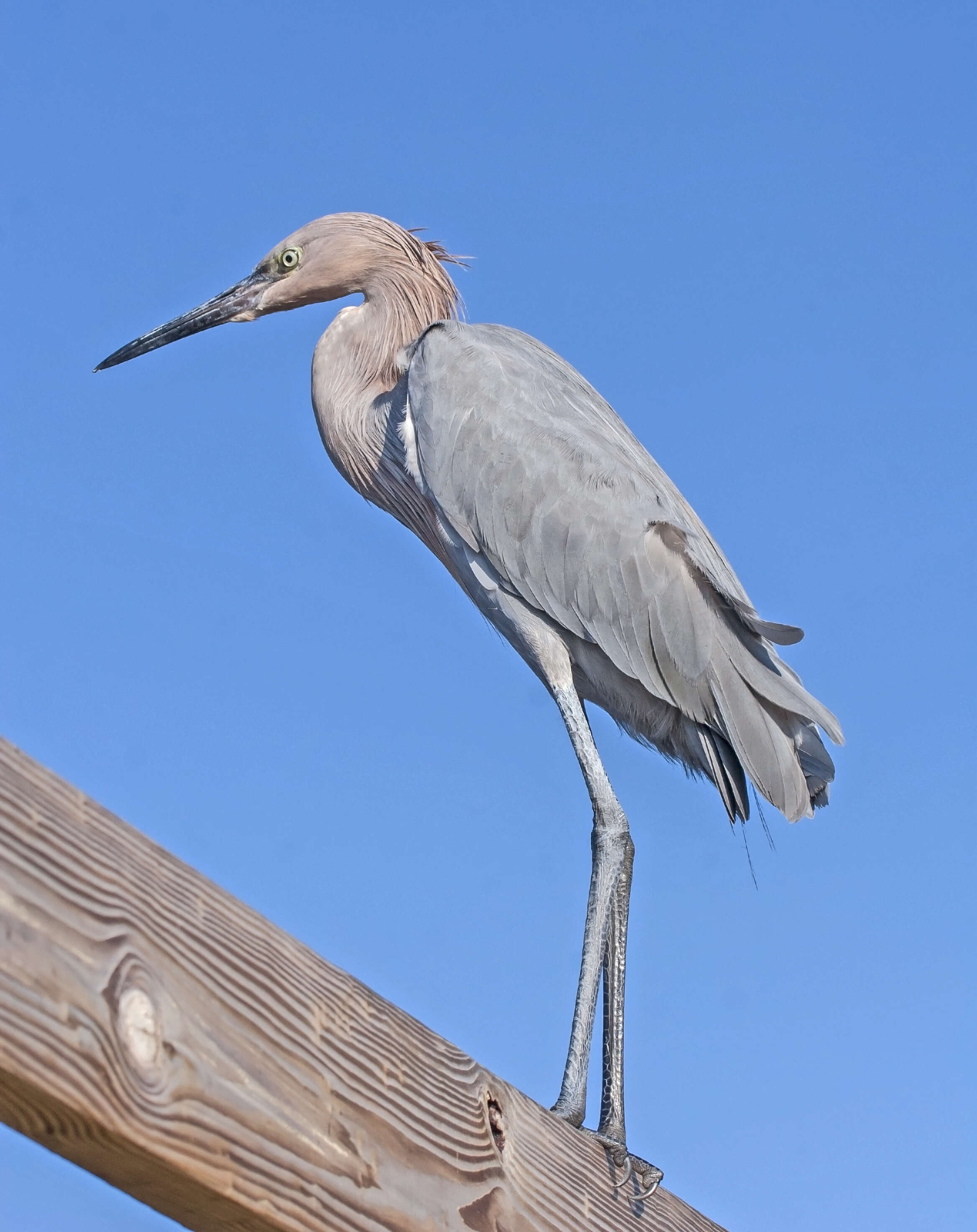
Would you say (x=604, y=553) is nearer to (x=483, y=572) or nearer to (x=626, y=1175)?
(x=483, y=572)

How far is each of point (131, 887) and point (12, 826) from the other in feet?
0.46

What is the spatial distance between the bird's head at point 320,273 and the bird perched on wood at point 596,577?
640 mm

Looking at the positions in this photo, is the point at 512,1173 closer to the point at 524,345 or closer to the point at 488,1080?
the point at 488,1080

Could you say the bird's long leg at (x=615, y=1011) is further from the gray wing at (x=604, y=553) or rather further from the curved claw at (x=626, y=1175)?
the curved claw at (x=626, y=1175)

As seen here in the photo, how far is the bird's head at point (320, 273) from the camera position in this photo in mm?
4965

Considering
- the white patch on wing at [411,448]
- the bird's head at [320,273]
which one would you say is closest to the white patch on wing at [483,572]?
the white patch on wing at [411,448]

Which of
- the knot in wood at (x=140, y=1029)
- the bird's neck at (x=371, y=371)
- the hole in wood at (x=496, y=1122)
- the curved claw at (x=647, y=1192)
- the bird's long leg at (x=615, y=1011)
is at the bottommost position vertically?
the knot in wood at (x=140, y=1029)

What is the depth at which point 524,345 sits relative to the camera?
176 inches

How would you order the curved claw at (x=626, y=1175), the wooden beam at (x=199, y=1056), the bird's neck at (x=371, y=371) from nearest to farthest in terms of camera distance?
the wooden beam at (x=199, y=1056) → the curved claw at (x=626, y=1175) → the bird's neck at (x=371, y=371)

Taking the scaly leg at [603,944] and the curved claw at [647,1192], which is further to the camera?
the scaly leg at [603,944]

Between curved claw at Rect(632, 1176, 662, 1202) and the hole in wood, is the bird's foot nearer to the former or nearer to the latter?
curved claw at Rect(632, 1176, 662, 1202)

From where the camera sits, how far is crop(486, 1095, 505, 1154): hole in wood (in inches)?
65.2

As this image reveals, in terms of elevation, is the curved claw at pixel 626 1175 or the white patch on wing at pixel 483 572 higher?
the white patch on wing at pixel 483 572

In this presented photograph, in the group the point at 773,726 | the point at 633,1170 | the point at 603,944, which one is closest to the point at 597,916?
the point at 603,944
